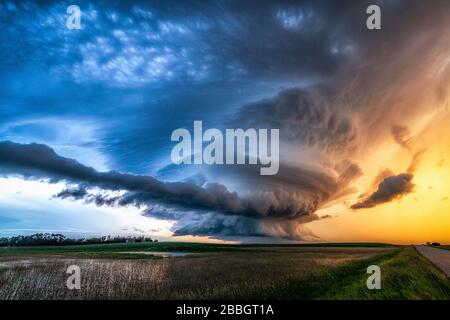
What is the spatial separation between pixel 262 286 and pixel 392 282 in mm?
9185

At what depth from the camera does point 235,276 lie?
104 ft
